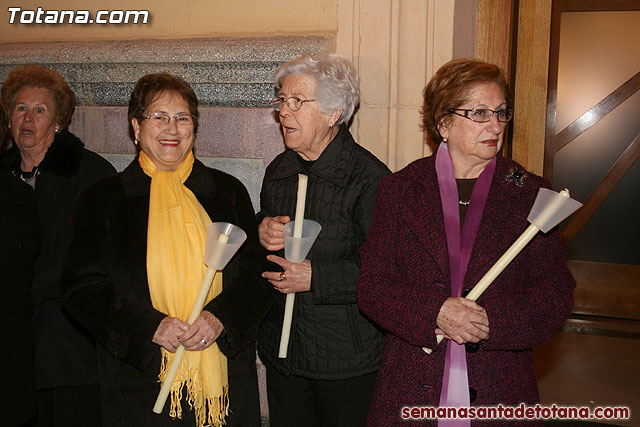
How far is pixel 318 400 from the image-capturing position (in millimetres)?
2648

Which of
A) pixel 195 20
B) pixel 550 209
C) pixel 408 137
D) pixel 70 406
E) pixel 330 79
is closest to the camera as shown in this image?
pixel 550 209

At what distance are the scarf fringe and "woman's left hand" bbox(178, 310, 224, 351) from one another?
4.9 inches

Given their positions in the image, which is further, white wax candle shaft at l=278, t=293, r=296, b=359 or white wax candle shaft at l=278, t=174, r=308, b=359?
white wax candle shaft at l=278, t=293, r=296, b=359

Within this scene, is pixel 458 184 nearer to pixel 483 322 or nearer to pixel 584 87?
pixel 483 322

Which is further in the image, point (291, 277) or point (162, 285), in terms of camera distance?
point (291, 277)

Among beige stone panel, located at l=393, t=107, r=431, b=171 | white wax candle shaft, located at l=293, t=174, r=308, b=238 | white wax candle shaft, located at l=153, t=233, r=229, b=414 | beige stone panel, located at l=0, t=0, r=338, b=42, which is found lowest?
white wax candle shaft, located at l=153, t=233, r=229, b=414

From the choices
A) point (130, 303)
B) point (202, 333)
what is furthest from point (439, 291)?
point (130, 303)

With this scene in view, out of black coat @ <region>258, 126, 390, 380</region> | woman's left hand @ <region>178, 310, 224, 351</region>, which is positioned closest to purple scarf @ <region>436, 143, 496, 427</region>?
black coat @ <region>258, 126, 390, 380</region>

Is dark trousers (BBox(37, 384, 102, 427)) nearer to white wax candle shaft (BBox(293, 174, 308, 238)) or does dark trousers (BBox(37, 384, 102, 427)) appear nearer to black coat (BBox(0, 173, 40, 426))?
black coat (BBox(0, 173, 40, 426))

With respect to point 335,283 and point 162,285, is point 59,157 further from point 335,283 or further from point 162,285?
point 335,283

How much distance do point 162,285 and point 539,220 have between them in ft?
4.24

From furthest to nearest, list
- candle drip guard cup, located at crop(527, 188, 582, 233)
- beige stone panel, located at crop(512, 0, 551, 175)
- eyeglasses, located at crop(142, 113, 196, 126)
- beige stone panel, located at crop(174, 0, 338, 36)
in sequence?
1. beige stone panel, located at crop(512, 0, 551, 175)
2. beige stone panel, located at crop(174, 0, 338, 36)
3. eyeglasses, located at crop(142, 113, 196, 126)
4. candle drip guard cup, located at crop(527, 188, 582, 233)

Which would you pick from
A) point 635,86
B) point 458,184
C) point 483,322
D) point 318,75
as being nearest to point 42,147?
point 318,75

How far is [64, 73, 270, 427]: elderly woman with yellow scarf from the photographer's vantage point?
2.34m
